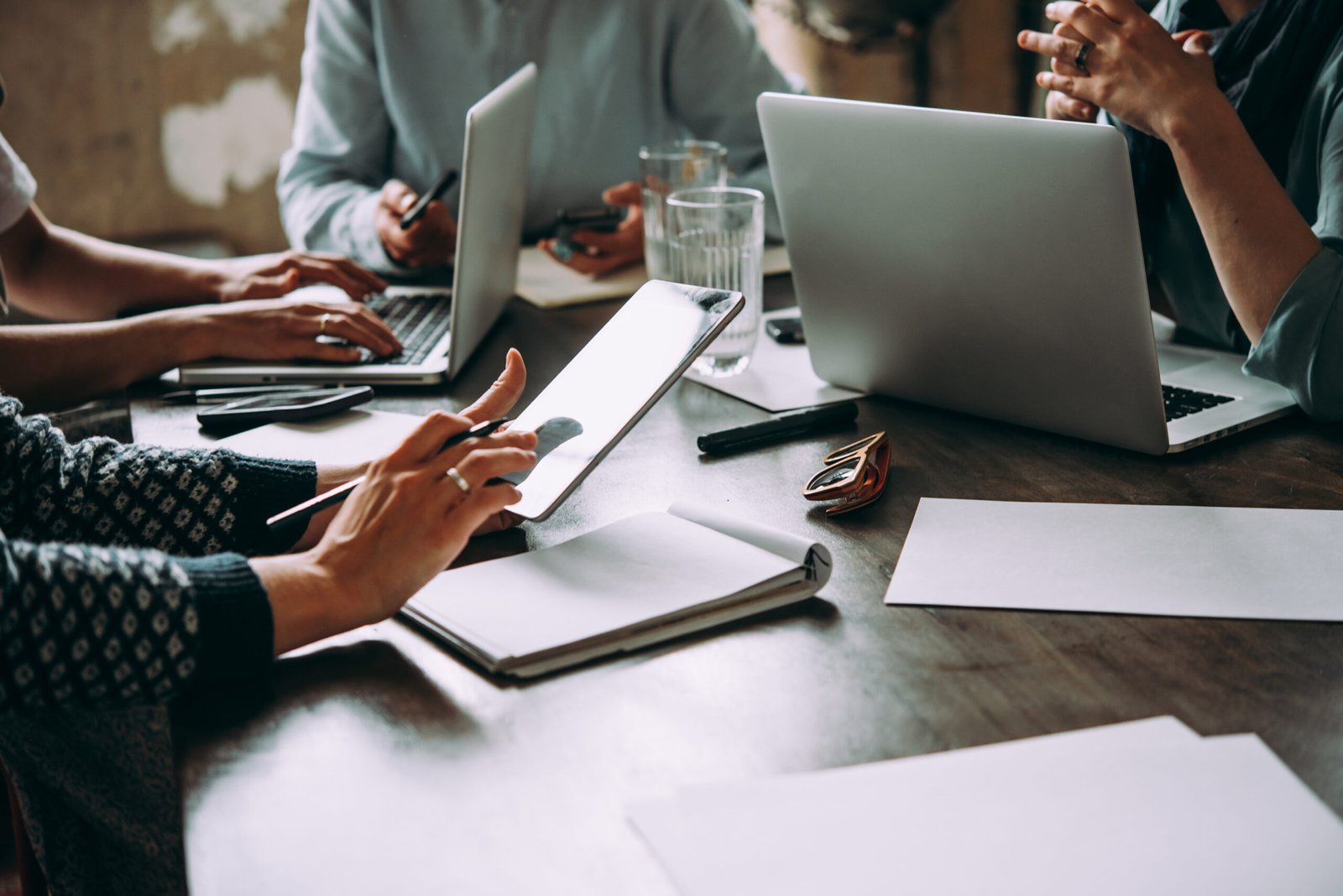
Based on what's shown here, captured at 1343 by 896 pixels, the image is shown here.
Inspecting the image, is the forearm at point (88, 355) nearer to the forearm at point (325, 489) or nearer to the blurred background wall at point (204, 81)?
the forearm at point (325, 489)

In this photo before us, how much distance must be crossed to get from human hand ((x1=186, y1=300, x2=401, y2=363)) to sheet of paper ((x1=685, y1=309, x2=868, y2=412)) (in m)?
0.35

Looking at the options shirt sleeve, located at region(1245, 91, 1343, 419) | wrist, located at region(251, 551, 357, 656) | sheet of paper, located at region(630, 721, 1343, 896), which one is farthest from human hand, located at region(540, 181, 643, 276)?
sheet of paper, located at region(630, 721, 1343, 896)

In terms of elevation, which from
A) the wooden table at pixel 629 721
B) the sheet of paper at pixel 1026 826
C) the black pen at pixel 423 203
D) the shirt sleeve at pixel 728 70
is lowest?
the wooden table at pixel 629 721

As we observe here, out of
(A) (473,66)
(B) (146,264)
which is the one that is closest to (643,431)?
(B) (146,264)

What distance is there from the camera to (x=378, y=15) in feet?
6.21

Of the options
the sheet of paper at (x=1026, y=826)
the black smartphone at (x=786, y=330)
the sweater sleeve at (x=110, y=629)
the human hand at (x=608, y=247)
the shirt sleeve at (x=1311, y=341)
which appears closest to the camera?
the sheet of paper at (x=1026, y=826)

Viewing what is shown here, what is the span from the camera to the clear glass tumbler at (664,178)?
4.61 ft

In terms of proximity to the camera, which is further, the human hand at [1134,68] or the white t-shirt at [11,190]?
the white t-shirt at [11,190]

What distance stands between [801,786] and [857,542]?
0.30 metres

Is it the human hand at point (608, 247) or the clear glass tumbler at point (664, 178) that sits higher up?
the clear glass tumbler at point (664, 178)

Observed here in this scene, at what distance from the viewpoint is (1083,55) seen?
1128mm

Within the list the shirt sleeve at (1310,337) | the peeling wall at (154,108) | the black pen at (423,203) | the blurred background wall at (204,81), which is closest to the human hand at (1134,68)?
the shirt sleeve at (1310,337)

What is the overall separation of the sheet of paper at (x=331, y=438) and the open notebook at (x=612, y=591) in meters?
0.26

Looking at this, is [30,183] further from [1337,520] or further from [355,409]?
[1337,520]
